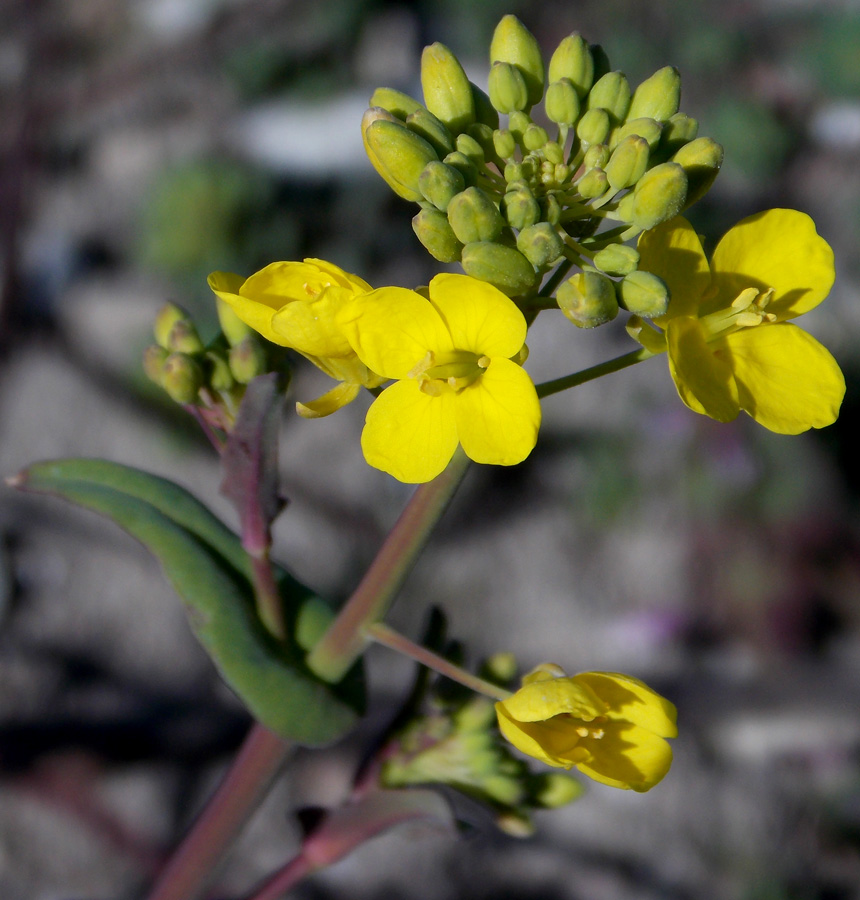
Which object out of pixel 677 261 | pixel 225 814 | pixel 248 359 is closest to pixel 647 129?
pixel 677 261

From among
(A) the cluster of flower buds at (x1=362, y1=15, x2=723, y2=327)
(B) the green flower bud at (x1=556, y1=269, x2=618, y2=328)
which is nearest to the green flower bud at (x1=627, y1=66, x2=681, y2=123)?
(A) the cluster of flower buds at (x1=362, y1=15, x2=723, y2=327)

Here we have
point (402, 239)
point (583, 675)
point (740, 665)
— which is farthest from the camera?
point (402, 239)

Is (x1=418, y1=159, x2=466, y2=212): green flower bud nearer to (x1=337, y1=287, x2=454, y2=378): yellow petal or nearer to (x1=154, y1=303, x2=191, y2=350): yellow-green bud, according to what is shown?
(x1=337, y1=287, x2=454, y2=378): yellow petal

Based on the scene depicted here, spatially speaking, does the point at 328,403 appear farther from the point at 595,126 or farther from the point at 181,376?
the point at 595,126

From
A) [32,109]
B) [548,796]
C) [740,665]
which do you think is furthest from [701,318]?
[32,109]

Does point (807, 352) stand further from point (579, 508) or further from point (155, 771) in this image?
point (155, 771)

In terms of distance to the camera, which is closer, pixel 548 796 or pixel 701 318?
pixel 701 318
